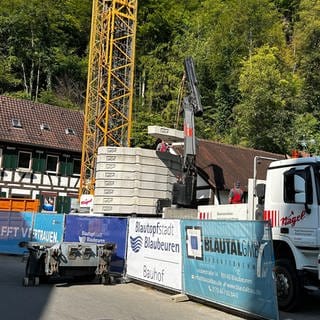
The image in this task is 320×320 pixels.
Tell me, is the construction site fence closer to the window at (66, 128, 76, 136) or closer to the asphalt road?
the asphalt road

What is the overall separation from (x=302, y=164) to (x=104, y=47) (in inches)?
1087

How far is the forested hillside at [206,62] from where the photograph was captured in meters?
36.5

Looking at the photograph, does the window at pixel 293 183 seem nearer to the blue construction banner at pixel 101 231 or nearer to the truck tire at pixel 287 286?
the truck tire at pixel 287 286

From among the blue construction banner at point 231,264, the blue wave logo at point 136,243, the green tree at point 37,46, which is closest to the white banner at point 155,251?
the blue wave logo at point 136,243

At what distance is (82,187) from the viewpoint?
34.6 meters

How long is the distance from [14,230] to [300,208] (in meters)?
13.8

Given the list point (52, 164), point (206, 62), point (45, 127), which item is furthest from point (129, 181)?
point (206, 62)

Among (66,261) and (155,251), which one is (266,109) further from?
(66,261)

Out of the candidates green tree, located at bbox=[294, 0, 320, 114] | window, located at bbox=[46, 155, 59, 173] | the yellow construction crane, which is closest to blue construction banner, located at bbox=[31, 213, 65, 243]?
the yellow construction crane

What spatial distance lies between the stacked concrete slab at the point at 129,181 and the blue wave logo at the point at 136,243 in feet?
20.0

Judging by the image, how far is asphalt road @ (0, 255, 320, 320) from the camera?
891 cm

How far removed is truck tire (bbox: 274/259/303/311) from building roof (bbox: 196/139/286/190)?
1413 cm

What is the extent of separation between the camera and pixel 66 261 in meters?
12.1

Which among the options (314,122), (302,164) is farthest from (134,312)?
(314,122)
